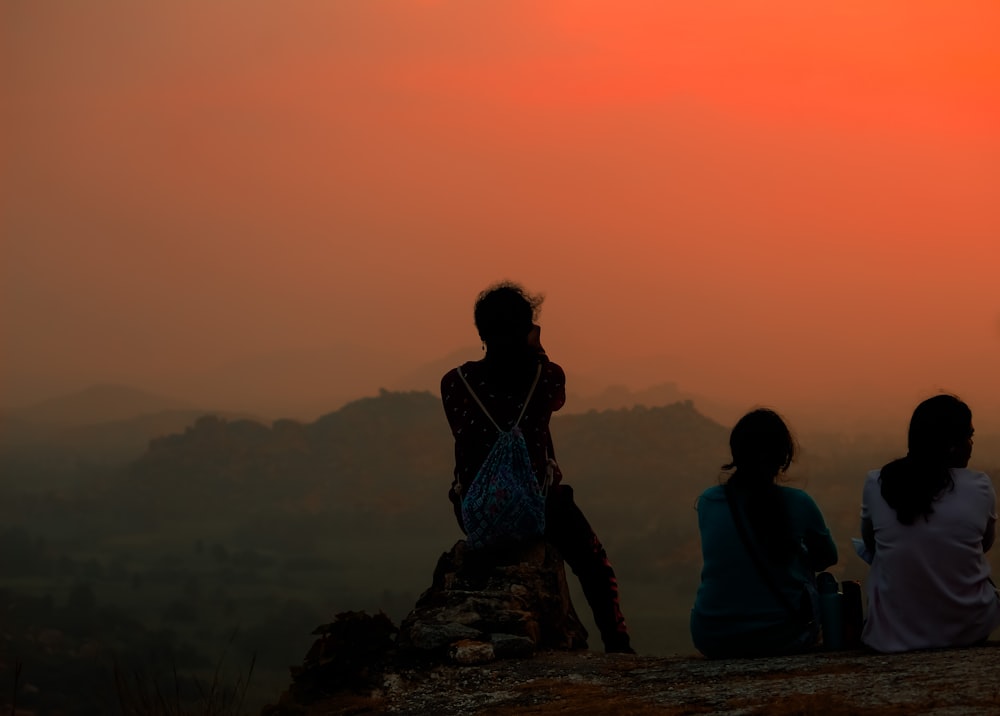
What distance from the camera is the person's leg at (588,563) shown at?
810cm

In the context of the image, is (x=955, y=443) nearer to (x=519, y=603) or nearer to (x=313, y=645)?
(x=519, y=603)

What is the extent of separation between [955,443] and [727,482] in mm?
1196

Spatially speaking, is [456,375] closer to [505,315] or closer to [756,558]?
[505,315]

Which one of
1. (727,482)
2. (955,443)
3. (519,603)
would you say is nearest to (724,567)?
(727,482)

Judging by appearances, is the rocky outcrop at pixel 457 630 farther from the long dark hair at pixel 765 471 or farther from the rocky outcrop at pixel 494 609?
the long dark hair at pixel 765 471

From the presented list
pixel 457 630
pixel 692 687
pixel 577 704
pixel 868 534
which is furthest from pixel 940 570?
pixel 457 630

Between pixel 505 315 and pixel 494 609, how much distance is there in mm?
1934

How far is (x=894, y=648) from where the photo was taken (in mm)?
6332

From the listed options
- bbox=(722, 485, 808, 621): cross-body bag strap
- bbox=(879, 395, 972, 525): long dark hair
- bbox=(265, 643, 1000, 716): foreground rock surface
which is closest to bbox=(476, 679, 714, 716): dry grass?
bbox=(265, 643, 1000, 716): foreground rock surface

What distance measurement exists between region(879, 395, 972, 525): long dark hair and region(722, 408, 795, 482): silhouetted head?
0.59 meters

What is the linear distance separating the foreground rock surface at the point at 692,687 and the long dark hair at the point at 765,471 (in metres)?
0.66

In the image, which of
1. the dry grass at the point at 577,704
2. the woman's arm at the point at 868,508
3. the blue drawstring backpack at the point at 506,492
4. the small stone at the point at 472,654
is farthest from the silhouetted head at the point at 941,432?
the small stone at the point at 472,654

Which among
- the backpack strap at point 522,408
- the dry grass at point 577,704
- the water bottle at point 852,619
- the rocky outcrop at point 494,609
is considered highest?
the backpack strap at point 522,408

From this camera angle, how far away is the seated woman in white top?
6.14 metres
